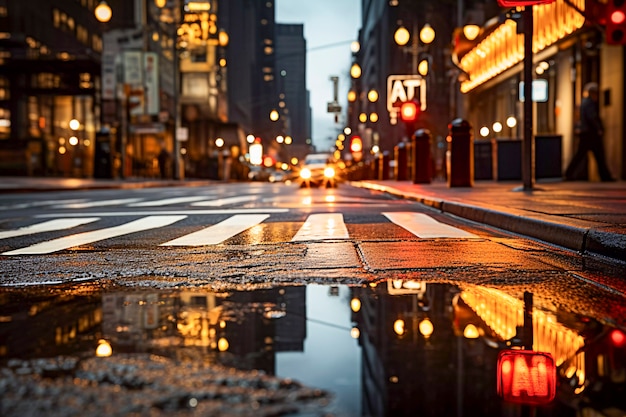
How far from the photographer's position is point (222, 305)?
3.41 meters

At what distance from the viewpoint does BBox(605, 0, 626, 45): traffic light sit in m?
11.4

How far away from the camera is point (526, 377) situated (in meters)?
2.27

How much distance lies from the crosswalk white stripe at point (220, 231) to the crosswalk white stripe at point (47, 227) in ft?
5.80

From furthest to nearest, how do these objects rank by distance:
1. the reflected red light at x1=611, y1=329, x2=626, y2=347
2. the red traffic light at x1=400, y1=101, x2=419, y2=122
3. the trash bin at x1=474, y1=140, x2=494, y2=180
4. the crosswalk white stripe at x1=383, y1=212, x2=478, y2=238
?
the trash bin at x1=474, y1=140, x2=494, y2=180, the red traffic light at x1=400, y1=101, x2=419, y2=122, the crosswalk white stripe at x1=383, y1=212, x2=478, y2=238, the reflected red light at x1=611, y1=329, x2=626, y2=347

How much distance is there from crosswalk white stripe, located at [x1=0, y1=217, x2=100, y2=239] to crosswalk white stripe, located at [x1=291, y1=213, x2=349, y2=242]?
2830 millimetres

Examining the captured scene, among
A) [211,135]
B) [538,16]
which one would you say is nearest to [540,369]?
[538,16]

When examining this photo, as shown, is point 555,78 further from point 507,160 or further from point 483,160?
point 483,160

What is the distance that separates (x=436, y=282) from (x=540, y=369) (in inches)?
69.9

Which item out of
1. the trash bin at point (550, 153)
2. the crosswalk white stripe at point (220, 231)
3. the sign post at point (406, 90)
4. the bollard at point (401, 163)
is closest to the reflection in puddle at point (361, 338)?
the crosswalk white stripe at point (220, 231)

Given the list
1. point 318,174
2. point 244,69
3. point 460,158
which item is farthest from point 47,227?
point 244,69

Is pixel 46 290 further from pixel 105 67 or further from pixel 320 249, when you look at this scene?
pixel 105 67

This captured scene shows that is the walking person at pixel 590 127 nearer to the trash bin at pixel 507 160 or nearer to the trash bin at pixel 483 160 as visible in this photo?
the trash bin at pixel 507 160

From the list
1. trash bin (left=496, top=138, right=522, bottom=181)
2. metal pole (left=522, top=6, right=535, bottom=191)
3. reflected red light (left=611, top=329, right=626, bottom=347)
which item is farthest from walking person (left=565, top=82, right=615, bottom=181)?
reflected red light (left=611, top=329, right=626, bottom=347)

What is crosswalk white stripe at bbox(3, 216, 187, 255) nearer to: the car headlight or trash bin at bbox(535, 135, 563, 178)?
trash bin at bbox(535, 135, 563, 178)
